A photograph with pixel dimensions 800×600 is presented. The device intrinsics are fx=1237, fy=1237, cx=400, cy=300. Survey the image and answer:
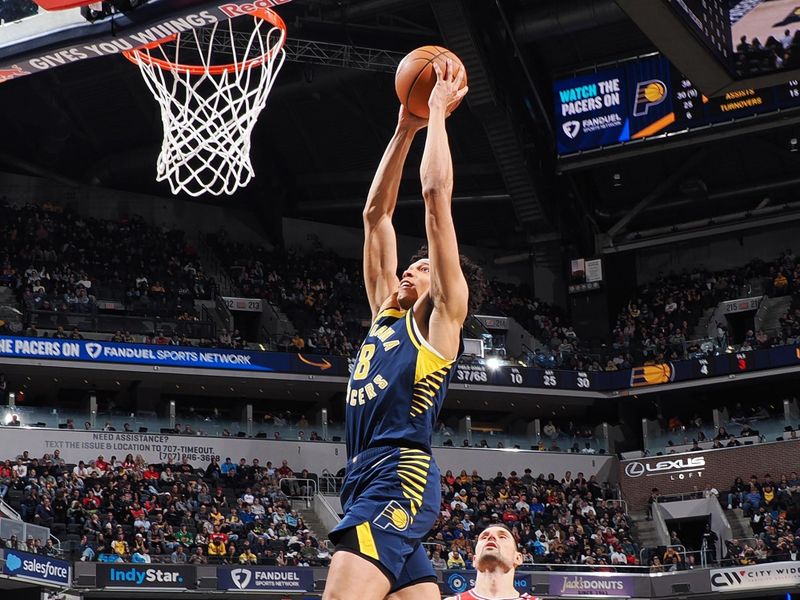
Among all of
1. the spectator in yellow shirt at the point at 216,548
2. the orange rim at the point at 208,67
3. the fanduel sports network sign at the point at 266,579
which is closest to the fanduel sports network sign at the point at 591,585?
the fanduel sports network sign at the point at 266,579

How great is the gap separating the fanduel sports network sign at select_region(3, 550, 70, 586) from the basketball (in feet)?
57.5

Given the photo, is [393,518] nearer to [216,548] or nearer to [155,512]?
[216,548]

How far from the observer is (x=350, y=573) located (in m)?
4.99

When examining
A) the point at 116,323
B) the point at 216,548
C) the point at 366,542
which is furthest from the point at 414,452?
the point at 116,323

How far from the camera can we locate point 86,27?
1098cm

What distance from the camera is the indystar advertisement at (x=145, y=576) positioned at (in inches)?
911

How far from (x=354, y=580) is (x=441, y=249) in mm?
1434

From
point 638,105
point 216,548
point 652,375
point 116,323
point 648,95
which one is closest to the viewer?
point 216,548

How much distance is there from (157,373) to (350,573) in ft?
94.0

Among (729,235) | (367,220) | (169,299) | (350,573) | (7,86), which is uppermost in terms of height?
(7,86)

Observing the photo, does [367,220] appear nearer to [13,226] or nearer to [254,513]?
[254,513]

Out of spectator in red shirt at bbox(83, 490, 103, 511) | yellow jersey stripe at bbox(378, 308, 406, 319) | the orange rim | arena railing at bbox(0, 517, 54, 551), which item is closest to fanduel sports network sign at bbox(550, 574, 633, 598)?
spectator in red shirt at bbox(83, 490, 103, 511)

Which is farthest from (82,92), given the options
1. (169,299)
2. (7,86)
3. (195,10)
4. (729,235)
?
(195,10)

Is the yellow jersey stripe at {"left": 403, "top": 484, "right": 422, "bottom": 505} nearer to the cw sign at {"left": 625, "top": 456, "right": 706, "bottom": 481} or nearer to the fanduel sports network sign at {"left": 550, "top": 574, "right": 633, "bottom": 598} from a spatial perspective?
the fanduel sports network sign at {"left": 550, "top": 574, "right": 633, "bottom": 598}
